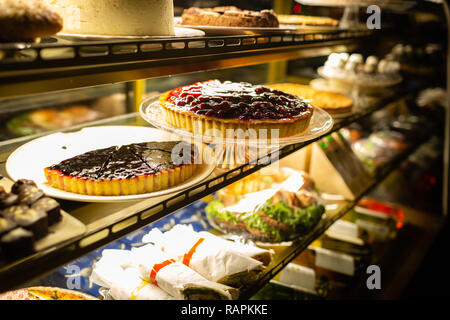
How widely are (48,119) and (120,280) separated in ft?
7.42

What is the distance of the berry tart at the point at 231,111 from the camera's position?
51.7 inches

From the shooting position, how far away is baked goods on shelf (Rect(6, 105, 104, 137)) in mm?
3113

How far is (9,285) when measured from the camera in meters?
0.79

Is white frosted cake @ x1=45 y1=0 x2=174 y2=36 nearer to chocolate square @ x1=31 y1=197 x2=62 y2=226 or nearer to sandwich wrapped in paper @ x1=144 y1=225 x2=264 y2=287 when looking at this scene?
chocolate square @ x1=31 y1=197 x2=62 y2=226

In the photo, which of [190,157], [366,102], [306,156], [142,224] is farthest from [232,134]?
[366,102]

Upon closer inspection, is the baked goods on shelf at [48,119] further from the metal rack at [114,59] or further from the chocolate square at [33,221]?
the chocolate square at [33,221]

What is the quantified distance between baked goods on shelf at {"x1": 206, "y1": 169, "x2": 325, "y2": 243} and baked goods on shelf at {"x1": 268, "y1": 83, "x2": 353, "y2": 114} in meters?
0.43

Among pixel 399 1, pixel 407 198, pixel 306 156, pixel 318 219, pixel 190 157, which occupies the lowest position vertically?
pixel 407 198

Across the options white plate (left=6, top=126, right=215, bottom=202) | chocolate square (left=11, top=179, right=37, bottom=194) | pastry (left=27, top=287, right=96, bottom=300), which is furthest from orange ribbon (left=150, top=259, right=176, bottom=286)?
chocolate square (left=11, top=179, right=37, bottom=194)

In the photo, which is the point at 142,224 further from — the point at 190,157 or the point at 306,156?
the point at 306,156

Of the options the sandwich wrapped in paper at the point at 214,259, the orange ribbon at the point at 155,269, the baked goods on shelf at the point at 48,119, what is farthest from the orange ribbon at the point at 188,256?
the baked goods on shelf at the point at 48,119

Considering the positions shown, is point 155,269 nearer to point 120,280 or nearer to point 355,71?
point 120,280

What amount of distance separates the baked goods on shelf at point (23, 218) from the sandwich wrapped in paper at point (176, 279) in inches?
23.0

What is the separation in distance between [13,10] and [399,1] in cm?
232
